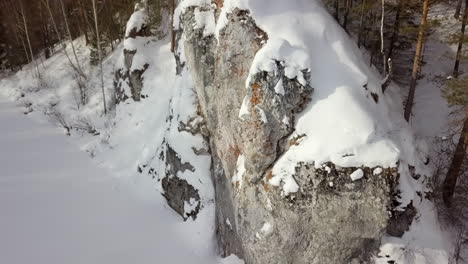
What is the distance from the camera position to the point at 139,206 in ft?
45.1

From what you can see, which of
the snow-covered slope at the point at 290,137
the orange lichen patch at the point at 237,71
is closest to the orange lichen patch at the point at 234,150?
the snow-covered slope at the point at 290,137

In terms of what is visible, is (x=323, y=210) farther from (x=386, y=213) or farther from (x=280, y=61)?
(x=280, y=61)

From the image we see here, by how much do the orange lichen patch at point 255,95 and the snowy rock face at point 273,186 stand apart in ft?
0.08

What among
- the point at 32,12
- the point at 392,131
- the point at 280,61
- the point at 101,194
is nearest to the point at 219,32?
the point at 280,61

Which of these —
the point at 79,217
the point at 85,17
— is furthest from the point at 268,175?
the point at 85,17

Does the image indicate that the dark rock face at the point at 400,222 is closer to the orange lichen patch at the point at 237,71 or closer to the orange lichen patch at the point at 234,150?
the orange lichen patch at the point at 234,150

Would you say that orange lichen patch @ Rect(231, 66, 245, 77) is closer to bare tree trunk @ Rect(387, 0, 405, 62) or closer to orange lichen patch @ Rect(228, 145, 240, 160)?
orange lichen patch @ Rect(228, 145, 240, 160)

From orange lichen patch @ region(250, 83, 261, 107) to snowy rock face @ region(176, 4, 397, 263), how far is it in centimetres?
3

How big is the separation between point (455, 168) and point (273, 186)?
5769mm

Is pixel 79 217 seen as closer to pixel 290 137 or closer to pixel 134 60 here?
pixel 134 60

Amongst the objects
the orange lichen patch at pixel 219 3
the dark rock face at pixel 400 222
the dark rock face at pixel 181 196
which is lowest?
the dark rock face at pixel 181 196

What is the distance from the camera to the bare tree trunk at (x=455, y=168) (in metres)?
9.85

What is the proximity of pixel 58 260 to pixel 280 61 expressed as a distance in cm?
948

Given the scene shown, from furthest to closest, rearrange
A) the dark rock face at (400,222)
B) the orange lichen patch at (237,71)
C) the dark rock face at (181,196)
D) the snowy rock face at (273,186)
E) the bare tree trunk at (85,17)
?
the bare tree trunk at (85,17) < the dark rock face at (181,196) < the orange lichen patch at (237,71) < the dark rock face at (400,222) < the snowy rock face at (273,186)
